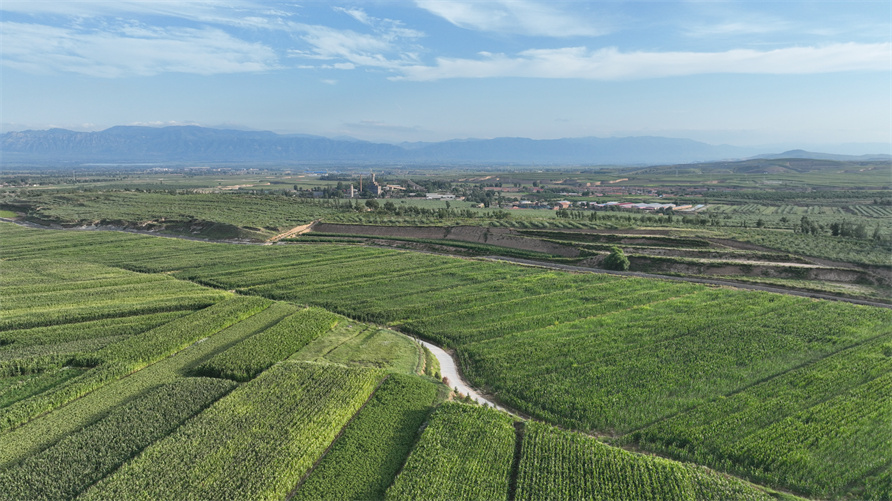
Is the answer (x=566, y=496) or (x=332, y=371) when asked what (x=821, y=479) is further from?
(x=332, y=371)

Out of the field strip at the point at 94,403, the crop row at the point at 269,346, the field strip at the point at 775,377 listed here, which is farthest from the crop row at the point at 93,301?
the field strip at the point at 775,377

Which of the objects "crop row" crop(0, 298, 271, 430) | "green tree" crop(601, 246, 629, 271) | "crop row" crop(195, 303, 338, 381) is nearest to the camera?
"crop row" crop(0, 298, 271, 430)

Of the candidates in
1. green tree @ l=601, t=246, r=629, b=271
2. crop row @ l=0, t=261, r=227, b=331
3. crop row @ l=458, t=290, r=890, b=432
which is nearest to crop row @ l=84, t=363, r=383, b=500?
crop row @ l=458, t=290, r=890, b=432

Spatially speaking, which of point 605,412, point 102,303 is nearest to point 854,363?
point 605,412

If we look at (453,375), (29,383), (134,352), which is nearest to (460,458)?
(453,375)

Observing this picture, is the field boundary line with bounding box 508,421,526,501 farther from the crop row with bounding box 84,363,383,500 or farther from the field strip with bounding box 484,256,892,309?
the field strip with bounding box 484,256,892,309

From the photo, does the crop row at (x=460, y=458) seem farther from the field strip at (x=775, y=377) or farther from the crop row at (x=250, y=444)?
the field strip at (x=775, y=377)

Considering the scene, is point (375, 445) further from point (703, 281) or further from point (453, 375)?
point (703, 281)
